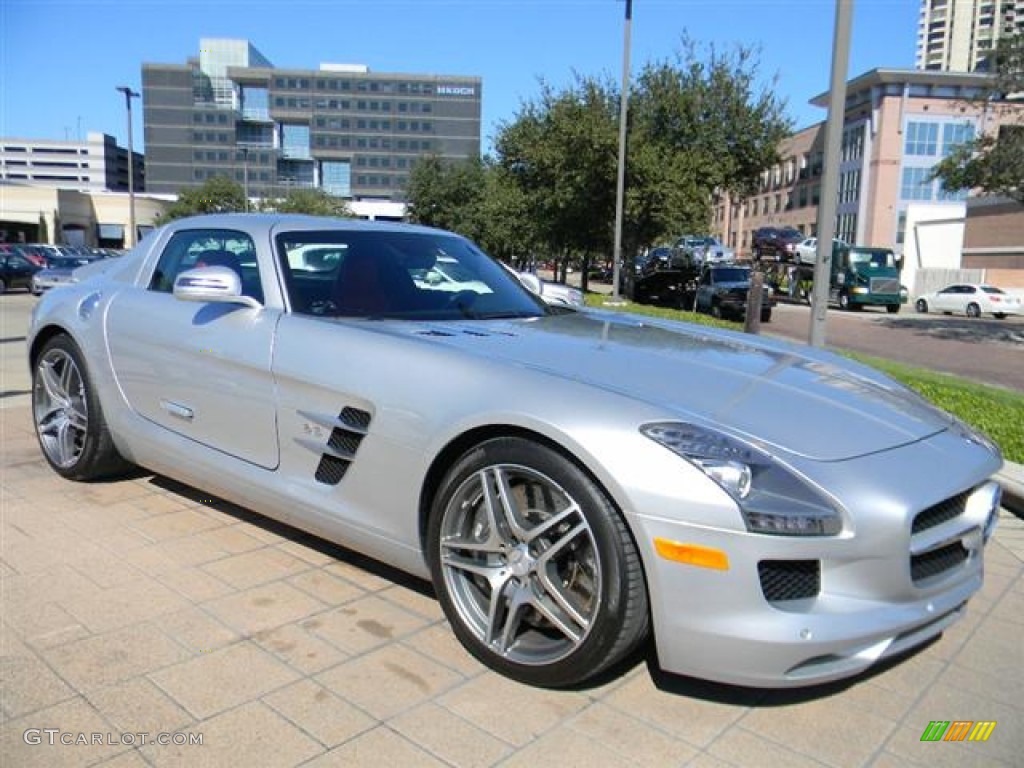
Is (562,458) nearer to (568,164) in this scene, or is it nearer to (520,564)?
(520,564)

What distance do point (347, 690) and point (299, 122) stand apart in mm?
140456

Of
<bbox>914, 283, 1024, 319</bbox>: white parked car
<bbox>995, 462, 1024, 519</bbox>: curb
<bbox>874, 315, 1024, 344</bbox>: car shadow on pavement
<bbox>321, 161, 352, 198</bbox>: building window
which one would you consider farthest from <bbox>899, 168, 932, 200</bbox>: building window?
<bbox>321, 161, 352, 198</bbox>: building window

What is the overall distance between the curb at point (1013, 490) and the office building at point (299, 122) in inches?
5125

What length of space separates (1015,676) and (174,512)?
376cm

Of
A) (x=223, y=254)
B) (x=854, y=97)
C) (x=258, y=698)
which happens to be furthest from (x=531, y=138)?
(x=854, y=97)

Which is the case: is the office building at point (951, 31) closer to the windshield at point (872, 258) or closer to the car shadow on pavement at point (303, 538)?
the windshield at point (872, 258)

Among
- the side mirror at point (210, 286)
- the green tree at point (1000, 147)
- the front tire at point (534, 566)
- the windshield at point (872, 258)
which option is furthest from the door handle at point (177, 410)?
the windshield at point (872, 258)

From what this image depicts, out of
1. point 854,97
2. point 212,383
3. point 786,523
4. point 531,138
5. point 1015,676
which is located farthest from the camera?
point 854,97

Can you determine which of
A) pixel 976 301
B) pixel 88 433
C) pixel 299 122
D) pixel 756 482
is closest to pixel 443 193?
pixel 976 301

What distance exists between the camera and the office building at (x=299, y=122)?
424 feet

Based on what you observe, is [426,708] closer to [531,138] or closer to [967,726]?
[967,726]

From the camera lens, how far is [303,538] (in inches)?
156

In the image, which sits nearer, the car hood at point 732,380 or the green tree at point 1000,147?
the car hood at point 732,380

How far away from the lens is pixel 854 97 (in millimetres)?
75500
